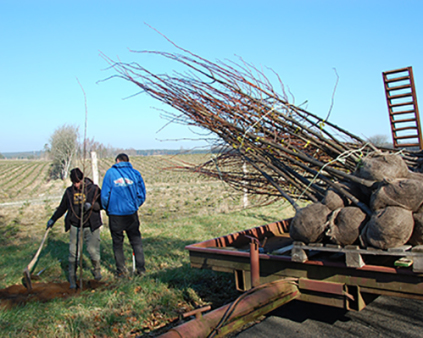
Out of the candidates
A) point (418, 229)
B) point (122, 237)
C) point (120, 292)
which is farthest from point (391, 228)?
point (122, 237)

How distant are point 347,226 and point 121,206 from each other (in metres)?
3.61

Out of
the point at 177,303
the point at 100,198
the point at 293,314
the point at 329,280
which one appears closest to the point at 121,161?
the point at 100,198

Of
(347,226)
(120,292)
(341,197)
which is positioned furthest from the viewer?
(120,292)

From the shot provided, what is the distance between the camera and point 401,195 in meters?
2.70

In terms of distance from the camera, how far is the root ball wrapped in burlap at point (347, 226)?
287 cm

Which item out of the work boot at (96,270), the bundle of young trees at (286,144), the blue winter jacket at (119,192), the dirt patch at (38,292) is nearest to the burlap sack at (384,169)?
the bundle of young trees at (286,144)

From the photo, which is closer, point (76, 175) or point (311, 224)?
point (311, 224)

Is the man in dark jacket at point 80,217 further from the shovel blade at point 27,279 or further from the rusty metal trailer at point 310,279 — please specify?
the rusty metal trailer at point 310,279

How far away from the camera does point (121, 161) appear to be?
577cm

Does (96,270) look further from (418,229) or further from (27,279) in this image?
(418,229)

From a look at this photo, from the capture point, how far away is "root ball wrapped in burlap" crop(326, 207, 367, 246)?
2873mm

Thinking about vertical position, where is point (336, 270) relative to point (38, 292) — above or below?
above

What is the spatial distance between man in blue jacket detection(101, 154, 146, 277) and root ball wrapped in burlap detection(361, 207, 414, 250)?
379cm

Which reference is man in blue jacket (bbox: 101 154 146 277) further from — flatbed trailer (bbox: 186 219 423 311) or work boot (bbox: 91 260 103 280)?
flatbed trailer (bbox: 186 219 423 311)
